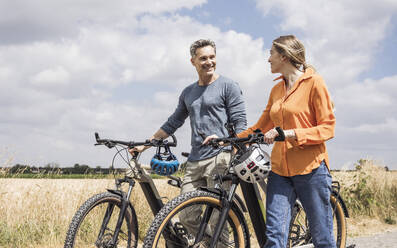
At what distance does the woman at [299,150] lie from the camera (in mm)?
3359

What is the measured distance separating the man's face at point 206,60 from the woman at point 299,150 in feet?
3.17

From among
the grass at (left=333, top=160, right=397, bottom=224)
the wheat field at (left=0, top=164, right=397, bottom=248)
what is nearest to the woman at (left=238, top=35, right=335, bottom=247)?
the wheat field at (left=0, top=164, right=397, bottom=248)

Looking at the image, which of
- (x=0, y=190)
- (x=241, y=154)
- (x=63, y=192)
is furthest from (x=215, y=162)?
(x=0, y=190)

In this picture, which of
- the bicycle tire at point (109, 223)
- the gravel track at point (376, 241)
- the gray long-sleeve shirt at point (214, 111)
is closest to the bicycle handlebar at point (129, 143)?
the gray long-sleeve shirt at point (214, 111)

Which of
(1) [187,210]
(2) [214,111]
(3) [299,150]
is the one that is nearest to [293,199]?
(3) [299,150]

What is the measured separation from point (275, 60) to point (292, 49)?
16cm

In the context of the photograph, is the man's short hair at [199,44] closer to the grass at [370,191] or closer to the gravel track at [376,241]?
the gravel track at [376,241]

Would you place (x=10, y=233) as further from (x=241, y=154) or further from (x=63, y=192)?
(x=241, y=154)

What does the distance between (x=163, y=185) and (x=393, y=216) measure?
17.4 feet

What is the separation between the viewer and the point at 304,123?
3.42 meters

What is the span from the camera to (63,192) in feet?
27.0

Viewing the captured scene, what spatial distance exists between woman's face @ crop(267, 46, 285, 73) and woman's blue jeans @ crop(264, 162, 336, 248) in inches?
32.4

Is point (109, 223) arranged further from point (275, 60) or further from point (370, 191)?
point (370, 191)

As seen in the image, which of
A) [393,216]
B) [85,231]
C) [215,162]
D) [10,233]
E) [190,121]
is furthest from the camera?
[393,216]
